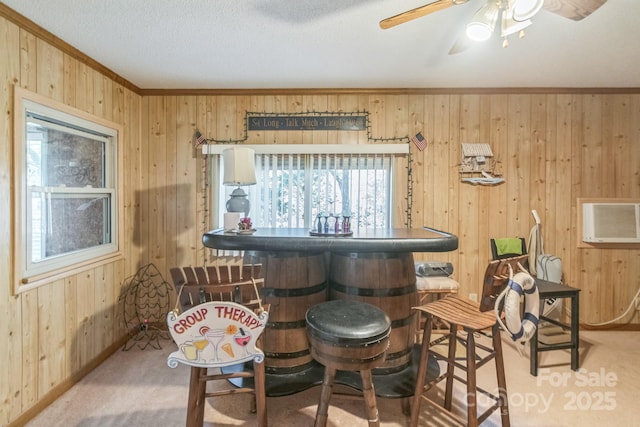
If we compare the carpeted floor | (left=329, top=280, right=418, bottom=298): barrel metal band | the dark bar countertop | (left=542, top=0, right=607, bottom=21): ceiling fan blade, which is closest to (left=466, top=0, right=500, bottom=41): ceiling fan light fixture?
(left=542, top=0, right=607, bottom=21): ceiling fan blade

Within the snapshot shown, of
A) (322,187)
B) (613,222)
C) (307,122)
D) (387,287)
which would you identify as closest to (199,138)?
(307,122)

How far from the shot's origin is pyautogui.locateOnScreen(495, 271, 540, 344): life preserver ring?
132cm

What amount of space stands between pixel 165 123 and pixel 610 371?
14.1 feet

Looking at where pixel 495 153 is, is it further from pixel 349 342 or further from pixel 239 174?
pixel 349 342

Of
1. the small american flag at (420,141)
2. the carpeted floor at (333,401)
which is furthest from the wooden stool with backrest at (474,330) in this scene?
the small american flag at (420,141)

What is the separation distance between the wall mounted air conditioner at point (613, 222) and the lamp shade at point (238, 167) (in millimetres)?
3171

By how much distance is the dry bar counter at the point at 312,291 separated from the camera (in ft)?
5.86

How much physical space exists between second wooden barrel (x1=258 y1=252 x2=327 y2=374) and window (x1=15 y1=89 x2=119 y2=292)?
4.67 feet

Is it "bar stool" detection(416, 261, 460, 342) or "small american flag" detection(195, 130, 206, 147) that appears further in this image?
"small american flag" detection(195, 130, 206, 147)

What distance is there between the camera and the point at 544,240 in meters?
3.07

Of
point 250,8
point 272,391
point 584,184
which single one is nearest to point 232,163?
point 250,8

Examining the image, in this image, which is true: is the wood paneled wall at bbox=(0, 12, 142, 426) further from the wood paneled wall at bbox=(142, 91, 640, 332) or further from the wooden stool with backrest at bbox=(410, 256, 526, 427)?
the wooden stool with backrest at bbox=(410, 256, 526, 427)

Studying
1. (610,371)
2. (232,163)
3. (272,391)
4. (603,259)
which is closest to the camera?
(272,391)

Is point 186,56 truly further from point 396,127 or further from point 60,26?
point 396,127
